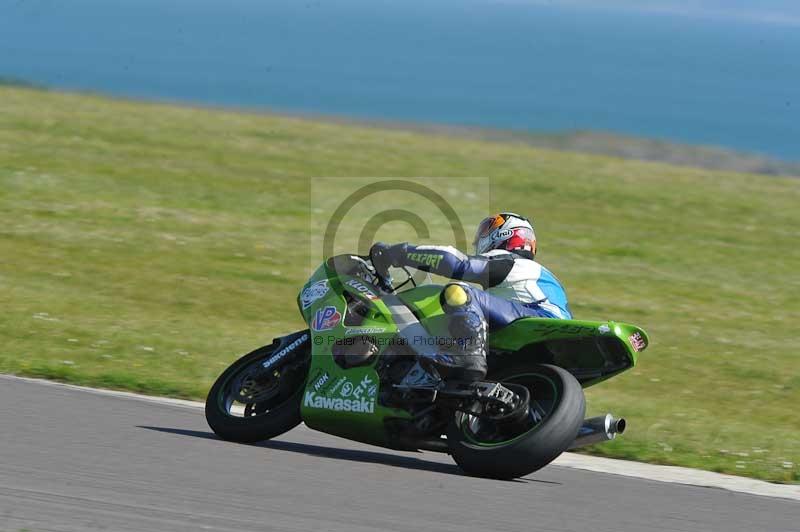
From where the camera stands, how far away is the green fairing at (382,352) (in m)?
6.69

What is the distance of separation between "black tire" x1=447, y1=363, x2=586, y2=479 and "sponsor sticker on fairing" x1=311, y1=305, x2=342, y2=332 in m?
0.95

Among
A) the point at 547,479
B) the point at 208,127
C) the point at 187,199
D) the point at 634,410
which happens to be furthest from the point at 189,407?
the point at 208,127

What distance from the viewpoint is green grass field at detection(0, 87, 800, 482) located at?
959 centimetres

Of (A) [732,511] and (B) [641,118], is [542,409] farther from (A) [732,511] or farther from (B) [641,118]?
(B) [641,118]

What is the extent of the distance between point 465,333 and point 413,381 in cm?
50

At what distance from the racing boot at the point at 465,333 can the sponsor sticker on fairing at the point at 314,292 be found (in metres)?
0.94

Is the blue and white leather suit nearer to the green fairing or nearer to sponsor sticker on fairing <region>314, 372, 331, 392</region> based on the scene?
the green fairing

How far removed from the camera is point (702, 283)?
15.6m

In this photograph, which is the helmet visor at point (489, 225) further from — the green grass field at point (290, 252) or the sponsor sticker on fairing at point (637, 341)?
the green grass field at point (290, 252)

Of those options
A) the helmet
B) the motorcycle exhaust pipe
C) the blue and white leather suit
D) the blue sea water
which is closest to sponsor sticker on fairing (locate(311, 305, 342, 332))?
the blue and white leather suit

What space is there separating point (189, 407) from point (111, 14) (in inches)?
4077

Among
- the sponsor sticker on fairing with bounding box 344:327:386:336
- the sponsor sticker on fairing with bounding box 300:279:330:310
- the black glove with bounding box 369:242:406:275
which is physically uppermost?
the black glove with bounding box 369:242:406:275

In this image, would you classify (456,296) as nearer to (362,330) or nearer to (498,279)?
(498,279)

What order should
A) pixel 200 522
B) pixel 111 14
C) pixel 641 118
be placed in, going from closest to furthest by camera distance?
1. pixel 200 522
2. pixel 641 118
3. pixel 111 14
